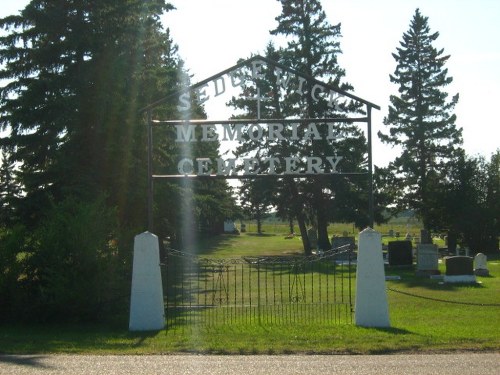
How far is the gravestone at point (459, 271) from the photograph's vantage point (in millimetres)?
23734

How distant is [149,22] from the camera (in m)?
24.4

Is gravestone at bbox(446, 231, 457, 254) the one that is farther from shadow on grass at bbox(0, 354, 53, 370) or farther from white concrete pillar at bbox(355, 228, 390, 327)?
shadow on grass at bbox(0, 354, 53, 370)

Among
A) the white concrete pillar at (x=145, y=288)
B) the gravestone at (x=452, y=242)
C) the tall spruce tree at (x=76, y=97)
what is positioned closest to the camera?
the white concrete pillar at (x=145, y=288)

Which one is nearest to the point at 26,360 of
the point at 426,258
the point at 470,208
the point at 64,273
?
the point at 64,273

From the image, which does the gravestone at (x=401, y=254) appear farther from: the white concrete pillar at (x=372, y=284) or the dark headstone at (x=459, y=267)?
the white concrete pillar at (x=372, y=284)

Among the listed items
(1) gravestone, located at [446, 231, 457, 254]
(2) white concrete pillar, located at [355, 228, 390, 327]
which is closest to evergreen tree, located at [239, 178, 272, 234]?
(1) gravestone, located at [446, 231, 457, 254]

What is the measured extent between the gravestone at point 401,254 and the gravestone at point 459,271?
21.6ft

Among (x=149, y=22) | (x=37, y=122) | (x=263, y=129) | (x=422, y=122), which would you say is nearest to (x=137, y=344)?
(x=263, y=129)

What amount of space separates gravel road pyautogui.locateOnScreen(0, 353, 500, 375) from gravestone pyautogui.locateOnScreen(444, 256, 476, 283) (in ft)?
47.4

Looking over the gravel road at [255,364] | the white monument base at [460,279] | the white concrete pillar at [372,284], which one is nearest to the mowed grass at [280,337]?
the white concrete pillar at [372,284]

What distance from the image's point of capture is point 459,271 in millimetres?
23906

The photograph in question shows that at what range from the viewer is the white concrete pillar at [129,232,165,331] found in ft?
42.4

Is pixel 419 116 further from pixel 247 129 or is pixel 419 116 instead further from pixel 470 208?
pixel 247 129

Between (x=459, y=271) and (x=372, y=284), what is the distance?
1193 centimetres
